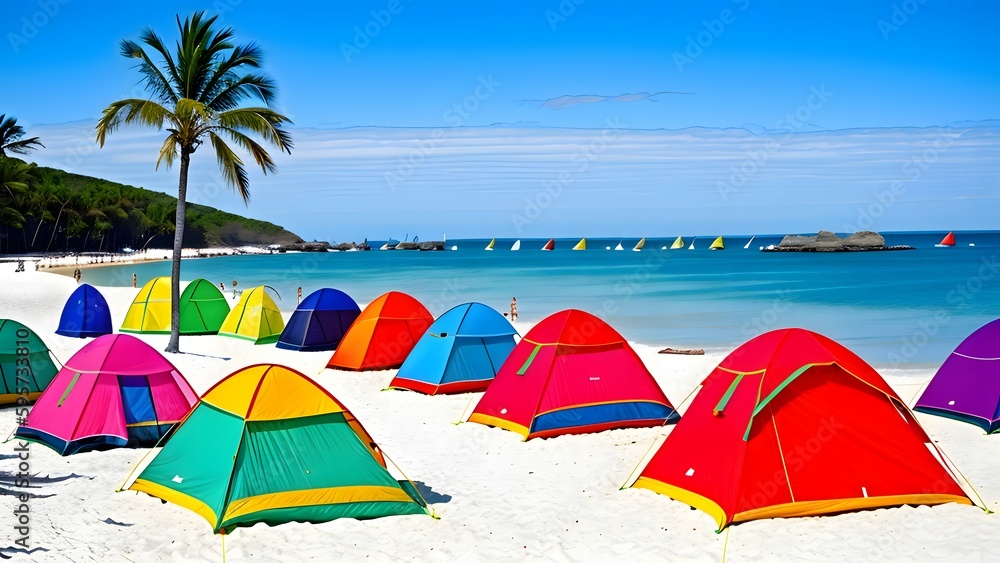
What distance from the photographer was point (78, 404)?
10.8 meters

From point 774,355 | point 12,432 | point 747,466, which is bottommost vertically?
point 12,432

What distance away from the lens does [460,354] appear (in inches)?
603

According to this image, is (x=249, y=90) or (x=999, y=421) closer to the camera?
(x=999, y=421)

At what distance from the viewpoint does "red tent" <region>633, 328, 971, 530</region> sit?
8430 mm

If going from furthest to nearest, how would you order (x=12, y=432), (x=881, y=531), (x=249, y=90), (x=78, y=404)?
(x=249, y=90) → (x=12, y=432) → (x=78, y=404) → (x=881, y=531)

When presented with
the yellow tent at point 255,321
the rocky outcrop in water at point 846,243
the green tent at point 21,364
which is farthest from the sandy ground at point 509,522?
the rocky outcrop in water at point 846,243

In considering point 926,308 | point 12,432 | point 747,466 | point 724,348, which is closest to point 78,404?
point 12,432

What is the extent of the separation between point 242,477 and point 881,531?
253 inches

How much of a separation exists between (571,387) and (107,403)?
647 centimetres

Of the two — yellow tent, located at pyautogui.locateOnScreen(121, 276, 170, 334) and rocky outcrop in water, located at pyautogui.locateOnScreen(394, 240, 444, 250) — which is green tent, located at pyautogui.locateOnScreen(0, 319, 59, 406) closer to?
yellow tent, located at pyautogui.locateOnScreen(121, 276, 170, 334)

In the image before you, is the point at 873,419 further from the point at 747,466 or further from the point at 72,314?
the point at 72,314

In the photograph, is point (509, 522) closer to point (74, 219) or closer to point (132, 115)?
point (132, 115)

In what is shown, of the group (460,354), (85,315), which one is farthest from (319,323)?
(460,354)

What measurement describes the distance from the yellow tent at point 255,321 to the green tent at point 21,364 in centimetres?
1022
